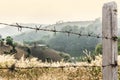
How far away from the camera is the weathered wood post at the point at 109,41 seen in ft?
19.7

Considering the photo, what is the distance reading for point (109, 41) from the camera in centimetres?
604

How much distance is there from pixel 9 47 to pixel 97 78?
4824cm

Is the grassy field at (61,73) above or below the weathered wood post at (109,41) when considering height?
below

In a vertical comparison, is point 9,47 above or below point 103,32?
below

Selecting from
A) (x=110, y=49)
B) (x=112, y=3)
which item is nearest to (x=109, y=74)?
(x=110, y=49)

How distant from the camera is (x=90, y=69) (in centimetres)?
1365

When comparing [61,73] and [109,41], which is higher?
[109,41]

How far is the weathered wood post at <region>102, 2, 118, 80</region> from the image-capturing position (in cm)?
601

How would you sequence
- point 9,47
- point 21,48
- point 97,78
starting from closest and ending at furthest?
point 97,78 < point 9,47 < point 21,48

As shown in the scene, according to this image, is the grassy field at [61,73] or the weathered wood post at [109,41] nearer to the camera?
the weathered wood post at [109,41]

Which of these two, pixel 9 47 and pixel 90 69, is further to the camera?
pixel 9 47

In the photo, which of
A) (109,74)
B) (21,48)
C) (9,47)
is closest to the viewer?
(109,74)

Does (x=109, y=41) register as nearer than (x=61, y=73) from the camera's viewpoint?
Yes

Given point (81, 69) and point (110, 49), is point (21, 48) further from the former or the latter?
point (110, 49)
